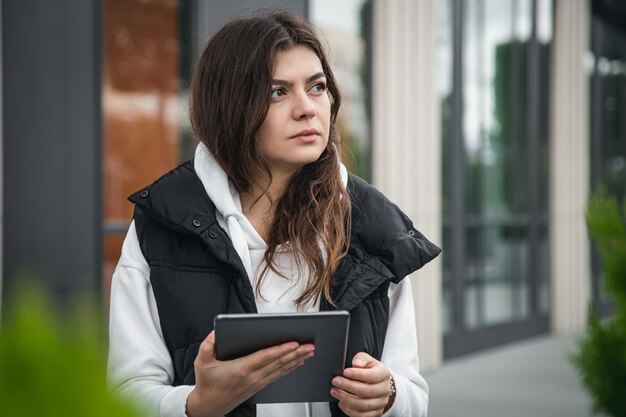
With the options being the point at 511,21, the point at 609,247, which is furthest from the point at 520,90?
the point at 609,247

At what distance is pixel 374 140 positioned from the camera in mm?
7496

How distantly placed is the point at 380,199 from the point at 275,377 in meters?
0.60

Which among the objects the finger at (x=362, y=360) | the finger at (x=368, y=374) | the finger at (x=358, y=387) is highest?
the finger at (x=362, y=360)

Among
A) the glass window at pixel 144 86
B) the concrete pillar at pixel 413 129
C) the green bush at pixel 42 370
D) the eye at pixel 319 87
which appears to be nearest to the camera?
the green bush at pixel 42 370

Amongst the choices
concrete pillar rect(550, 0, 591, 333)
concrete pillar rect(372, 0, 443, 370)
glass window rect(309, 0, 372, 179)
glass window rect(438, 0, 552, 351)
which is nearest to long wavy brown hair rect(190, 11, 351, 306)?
glass window rect(309, 0, 372, 179)

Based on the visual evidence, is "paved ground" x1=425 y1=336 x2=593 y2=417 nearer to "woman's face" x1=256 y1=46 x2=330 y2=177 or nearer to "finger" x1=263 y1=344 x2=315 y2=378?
"woman's face" x1=256 y1=46 x2=330 y2=177

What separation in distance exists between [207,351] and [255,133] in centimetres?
56

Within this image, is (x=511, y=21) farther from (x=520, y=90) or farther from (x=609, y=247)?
(x=609, y=247)

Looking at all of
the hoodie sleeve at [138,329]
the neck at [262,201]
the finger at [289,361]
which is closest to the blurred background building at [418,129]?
the neck at [262,201]

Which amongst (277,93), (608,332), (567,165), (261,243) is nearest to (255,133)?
(277,93)

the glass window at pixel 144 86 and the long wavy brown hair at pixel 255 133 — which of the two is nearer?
the long wavy brown hair at pixel 255 133

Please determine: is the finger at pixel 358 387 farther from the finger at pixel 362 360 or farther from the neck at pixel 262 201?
the neck at pixel 262 201

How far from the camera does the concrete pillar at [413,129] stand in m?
7.47

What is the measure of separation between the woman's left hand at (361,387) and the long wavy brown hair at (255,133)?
0.20 meters
